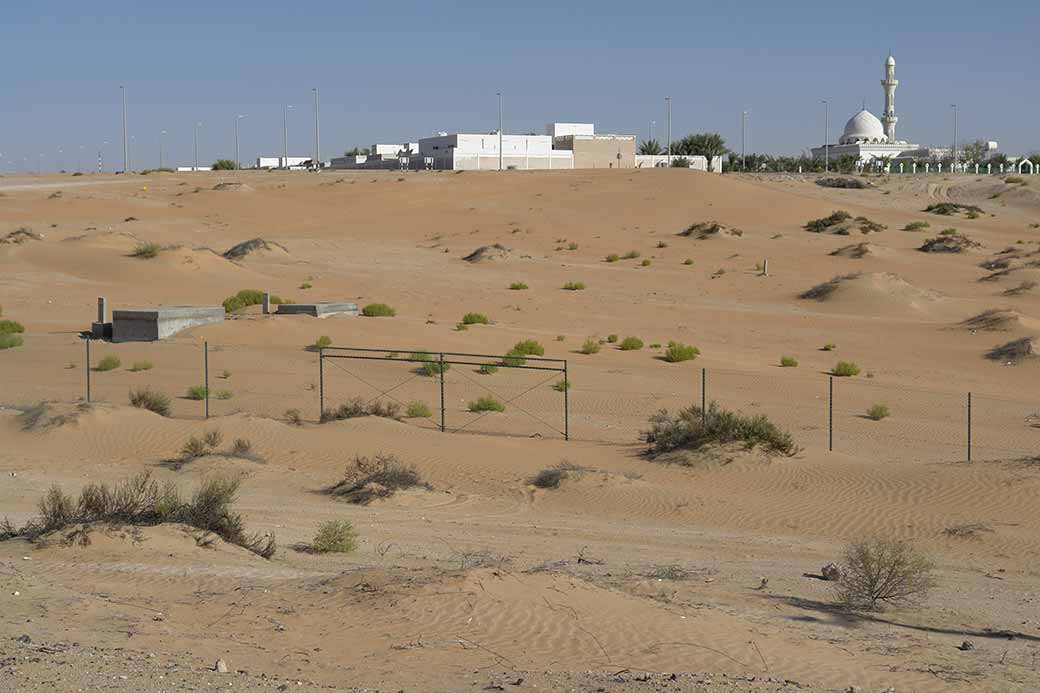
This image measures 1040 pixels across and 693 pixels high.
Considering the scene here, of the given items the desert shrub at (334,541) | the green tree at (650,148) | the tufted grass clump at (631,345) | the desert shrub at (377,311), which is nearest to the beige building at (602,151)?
the green tree at (650,148)

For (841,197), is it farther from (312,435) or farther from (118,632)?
(118,632)

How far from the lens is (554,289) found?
6325cm

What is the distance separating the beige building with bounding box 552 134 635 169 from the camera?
502ft

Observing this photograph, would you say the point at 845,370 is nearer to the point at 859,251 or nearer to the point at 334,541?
the point at 334,541

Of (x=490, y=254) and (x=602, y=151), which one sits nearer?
(x=490, y=254)

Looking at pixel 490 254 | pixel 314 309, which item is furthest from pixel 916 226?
pixel 314 309

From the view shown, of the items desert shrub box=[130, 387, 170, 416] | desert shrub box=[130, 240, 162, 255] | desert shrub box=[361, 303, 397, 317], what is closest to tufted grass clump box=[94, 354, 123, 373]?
desert shrub box=[130, 387, 170, 416]

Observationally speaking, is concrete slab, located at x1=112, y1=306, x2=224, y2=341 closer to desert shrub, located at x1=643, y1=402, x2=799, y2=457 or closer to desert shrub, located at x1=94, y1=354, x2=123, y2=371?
desert shrub, located at x1=94, y1=354, x2=123, y2=371

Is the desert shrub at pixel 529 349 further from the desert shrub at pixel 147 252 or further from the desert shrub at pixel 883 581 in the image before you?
the desert shrub at pixel 147 252

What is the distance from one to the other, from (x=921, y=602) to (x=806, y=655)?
4.06 metres

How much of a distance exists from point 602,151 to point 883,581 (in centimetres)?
14054

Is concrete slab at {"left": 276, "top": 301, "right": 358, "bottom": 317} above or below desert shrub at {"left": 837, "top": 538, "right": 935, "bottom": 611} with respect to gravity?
above

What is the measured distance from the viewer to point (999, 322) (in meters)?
48.8

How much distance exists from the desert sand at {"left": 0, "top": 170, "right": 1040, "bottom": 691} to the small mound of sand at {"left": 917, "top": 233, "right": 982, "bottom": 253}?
8.52 meters
